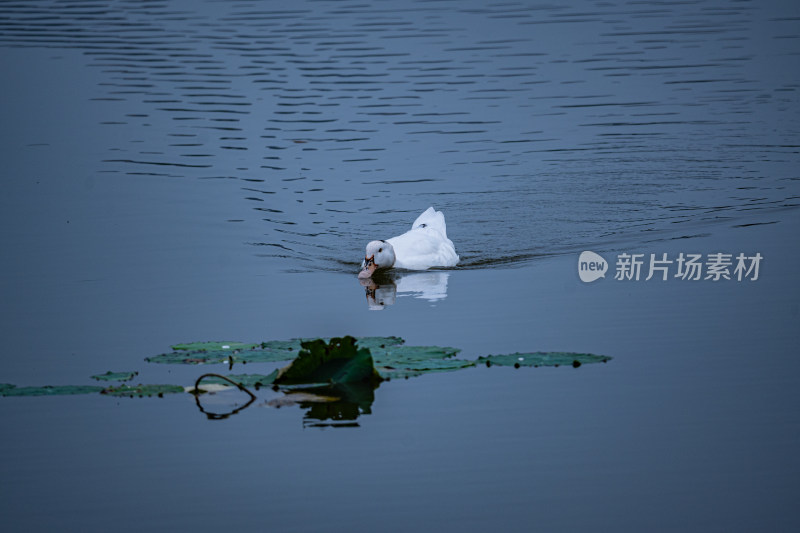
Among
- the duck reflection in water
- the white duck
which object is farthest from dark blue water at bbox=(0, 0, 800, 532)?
the white duck

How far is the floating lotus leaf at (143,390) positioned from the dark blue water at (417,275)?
0.51 feet

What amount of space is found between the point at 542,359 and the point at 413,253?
4973mm

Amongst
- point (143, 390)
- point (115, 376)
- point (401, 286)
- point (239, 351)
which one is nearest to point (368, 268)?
point (401, 286)

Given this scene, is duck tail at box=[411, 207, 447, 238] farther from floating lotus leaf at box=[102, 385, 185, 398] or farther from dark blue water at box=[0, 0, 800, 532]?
floating lotus leaf at box=[102, 385, 185, 398]

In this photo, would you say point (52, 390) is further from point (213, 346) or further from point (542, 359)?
point (542, 359)

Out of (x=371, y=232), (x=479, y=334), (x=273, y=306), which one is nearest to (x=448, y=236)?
(x=371, y=232)

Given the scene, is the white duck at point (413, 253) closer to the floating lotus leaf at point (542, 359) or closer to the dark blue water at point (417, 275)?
the dark blue water at point (417, 275)

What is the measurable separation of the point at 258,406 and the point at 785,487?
3815mm

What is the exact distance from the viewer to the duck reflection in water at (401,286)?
13.1 metres

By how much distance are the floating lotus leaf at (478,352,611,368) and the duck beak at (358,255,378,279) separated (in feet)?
13.5

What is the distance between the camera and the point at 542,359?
999 centimetres

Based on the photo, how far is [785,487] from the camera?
7703 mm

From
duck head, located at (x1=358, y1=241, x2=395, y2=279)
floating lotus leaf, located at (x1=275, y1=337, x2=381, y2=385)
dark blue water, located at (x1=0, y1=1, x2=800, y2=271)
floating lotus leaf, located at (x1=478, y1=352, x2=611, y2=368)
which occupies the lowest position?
floating lotus leaf, located at (x1=275, y1=337, x2=381, y2=385)

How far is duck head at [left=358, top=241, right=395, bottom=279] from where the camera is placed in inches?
555
